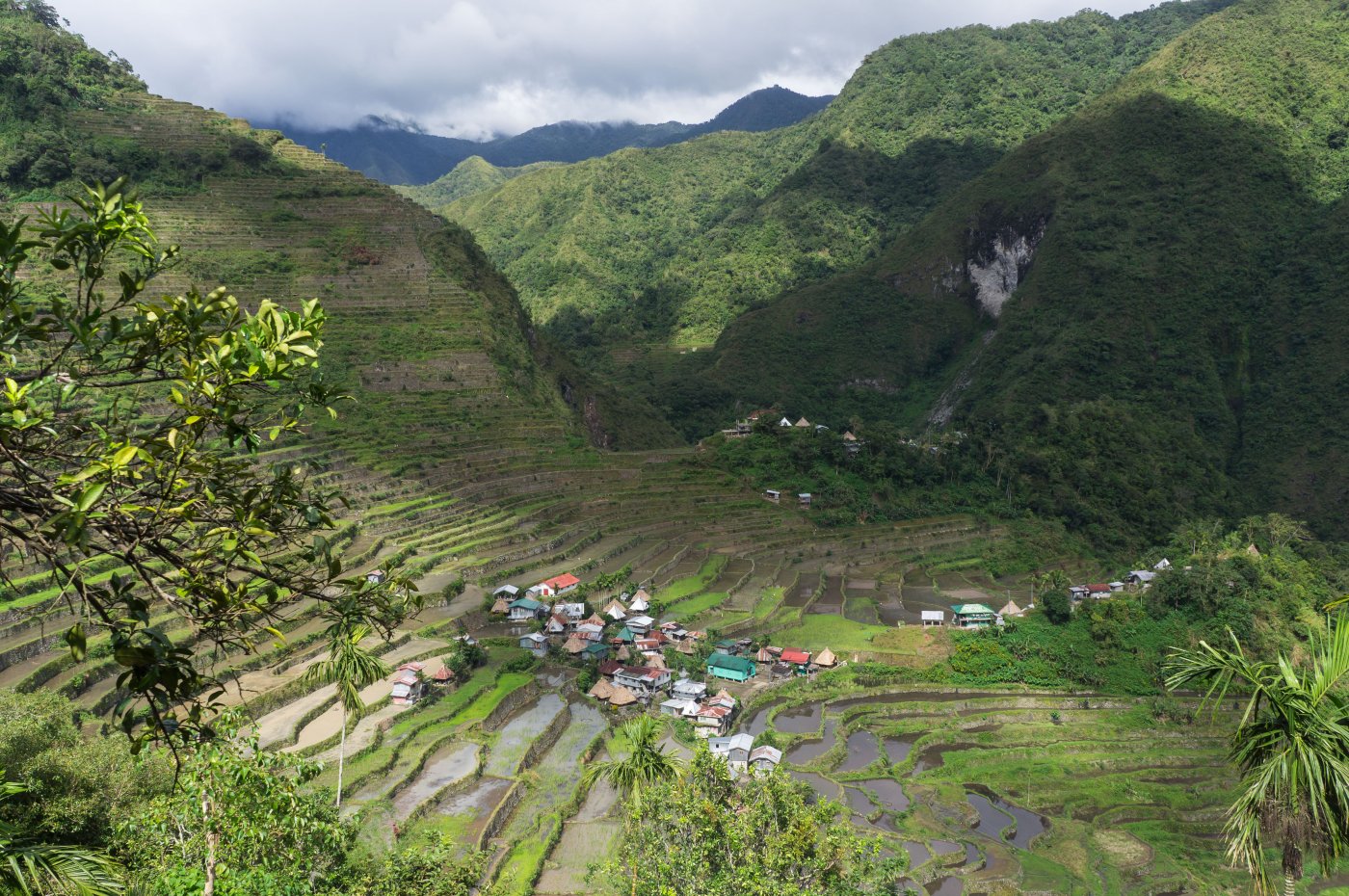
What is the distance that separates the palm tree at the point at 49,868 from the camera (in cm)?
382

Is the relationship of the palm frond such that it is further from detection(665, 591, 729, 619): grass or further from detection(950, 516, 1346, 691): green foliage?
detection(950, 516, 1346, 691): green foliage

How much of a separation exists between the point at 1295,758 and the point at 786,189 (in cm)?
12539

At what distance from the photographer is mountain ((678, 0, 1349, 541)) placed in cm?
6034

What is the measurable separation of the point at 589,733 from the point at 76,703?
549 inches

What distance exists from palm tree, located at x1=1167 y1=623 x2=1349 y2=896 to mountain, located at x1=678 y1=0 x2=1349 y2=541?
53.8 m

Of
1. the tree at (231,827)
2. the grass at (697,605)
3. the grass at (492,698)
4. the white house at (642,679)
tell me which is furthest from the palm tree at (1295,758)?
the grass at (697,605)

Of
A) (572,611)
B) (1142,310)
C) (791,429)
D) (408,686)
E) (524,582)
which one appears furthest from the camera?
(1142,310)

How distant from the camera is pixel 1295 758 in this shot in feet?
19.7

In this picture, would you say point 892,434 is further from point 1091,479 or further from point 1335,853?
point 1335,853

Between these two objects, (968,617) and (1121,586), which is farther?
(1121,586)

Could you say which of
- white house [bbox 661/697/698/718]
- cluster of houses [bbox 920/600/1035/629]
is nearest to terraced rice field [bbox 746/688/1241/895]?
white house [bbox 661/697/698/718]

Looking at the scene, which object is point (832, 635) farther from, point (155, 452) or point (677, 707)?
point (155, 452)

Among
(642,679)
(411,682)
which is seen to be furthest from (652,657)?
(411,682)

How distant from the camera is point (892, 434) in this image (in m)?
58.7
